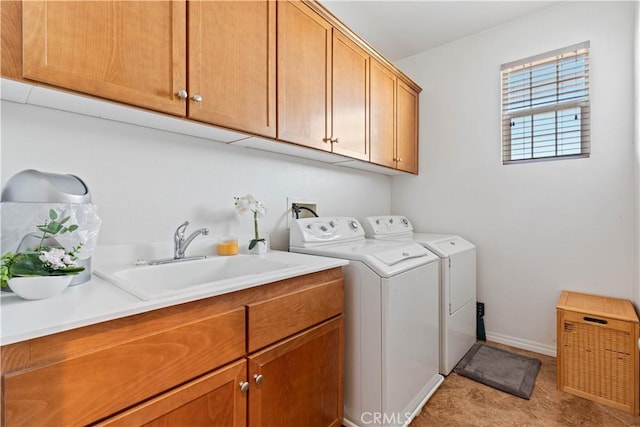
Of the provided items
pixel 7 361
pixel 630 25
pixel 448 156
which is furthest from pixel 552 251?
pixel 7 361

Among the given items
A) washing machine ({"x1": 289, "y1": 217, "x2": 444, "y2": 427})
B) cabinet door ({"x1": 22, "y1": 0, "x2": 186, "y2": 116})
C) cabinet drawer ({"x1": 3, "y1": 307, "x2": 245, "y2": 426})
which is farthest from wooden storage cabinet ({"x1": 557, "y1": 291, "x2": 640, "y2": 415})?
cabinet door ({"x1": 22, "y1": 0, "x2": 186, "y2": 116})

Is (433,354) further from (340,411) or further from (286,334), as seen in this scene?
(286,334)

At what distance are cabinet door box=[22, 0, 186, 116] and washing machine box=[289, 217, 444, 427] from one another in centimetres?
109

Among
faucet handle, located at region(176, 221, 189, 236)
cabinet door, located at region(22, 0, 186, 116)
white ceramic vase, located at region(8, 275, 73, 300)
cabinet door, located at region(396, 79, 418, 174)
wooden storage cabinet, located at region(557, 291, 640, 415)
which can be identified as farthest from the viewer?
cabinet door, located at region(396, 79, 418, 174)

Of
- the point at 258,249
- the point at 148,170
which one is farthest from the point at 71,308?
the point at 258,249

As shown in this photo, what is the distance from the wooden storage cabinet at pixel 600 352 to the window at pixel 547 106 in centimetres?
111

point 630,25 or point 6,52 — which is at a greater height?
point 630,25

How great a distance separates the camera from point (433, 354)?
Result: 5.93 ft

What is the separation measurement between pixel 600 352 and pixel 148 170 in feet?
8.77

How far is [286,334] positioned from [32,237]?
89cm

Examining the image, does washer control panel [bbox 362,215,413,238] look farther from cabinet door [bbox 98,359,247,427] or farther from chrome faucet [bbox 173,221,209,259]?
cabinet door [bbox 98,359,247,427]

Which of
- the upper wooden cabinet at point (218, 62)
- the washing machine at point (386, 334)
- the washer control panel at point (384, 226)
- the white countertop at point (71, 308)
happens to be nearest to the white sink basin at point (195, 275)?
the white countertop at point (71, 308)

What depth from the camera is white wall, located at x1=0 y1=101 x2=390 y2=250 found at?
1.09m

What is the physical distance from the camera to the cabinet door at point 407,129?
2.56 m
